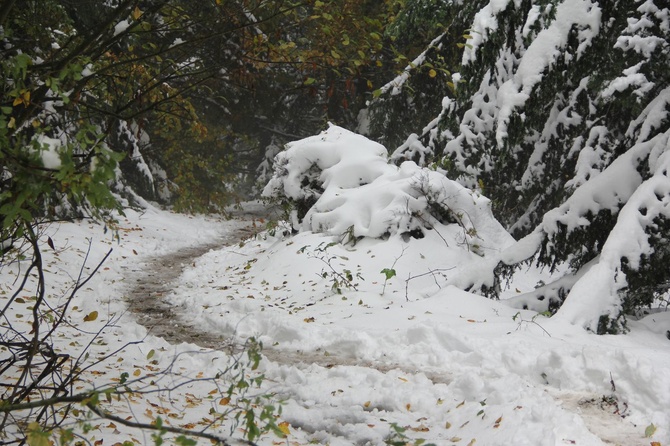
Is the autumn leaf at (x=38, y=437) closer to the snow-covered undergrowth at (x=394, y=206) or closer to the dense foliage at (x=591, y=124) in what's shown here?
the dense foliage at (x=591, y=124)

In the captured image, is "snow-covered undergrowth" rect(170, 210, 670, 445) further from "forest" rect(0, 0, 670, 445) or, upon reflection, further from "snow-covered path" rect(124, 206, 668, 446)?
"forest" rect(0, 0, 670, 445)

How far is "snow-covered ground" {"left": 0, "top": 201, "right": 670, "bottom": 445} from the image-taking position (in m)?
3.71

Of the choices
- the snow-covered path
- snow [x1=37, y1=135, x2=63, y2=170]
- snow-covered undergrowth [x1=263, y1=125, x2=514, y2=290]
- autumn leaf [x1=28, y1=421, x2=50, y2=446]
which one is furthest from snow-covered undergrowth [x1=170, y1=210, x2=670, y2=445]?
snow [x1=37, y1=135, x2=63, y2=170]

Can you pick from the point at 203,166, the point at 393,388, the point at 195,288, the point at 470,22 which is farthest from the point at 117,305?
the point at 203,166

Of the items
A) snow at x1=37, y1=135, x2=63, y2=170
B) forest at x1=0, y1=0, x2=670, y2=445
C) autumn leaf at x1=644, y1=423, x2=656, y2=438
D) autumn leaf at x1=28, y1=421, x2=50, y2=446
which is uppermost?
forest at x1=0, y1=0, x2=670, y2=445

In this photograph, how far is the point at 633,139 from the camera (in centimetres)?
600

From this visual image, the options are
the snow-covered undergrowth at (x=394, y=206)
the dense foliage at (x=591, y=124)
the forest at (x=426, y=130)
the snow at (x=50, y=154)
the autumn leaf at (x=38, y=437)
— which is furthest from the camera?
the snow-covered undergrowth at (x=394, y=206)

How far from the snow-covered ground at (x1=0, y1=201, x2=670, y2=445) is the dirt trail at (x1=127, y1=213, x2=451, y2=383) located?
1.8 inches

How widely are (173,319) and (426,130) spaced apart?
5865 millimetres

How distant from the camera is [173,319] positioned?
736 centimetres

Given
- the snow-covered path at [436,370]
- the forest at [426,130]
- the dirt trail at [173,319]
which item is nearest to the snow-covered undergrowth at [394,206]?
the forest at [426,130]

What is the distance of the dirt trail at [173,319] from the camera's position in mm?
5387

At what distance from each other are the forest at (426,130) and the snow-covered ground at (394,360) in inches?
17.8

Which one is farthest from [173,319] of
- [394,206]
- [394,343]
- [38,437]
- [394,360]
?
[38,437]
